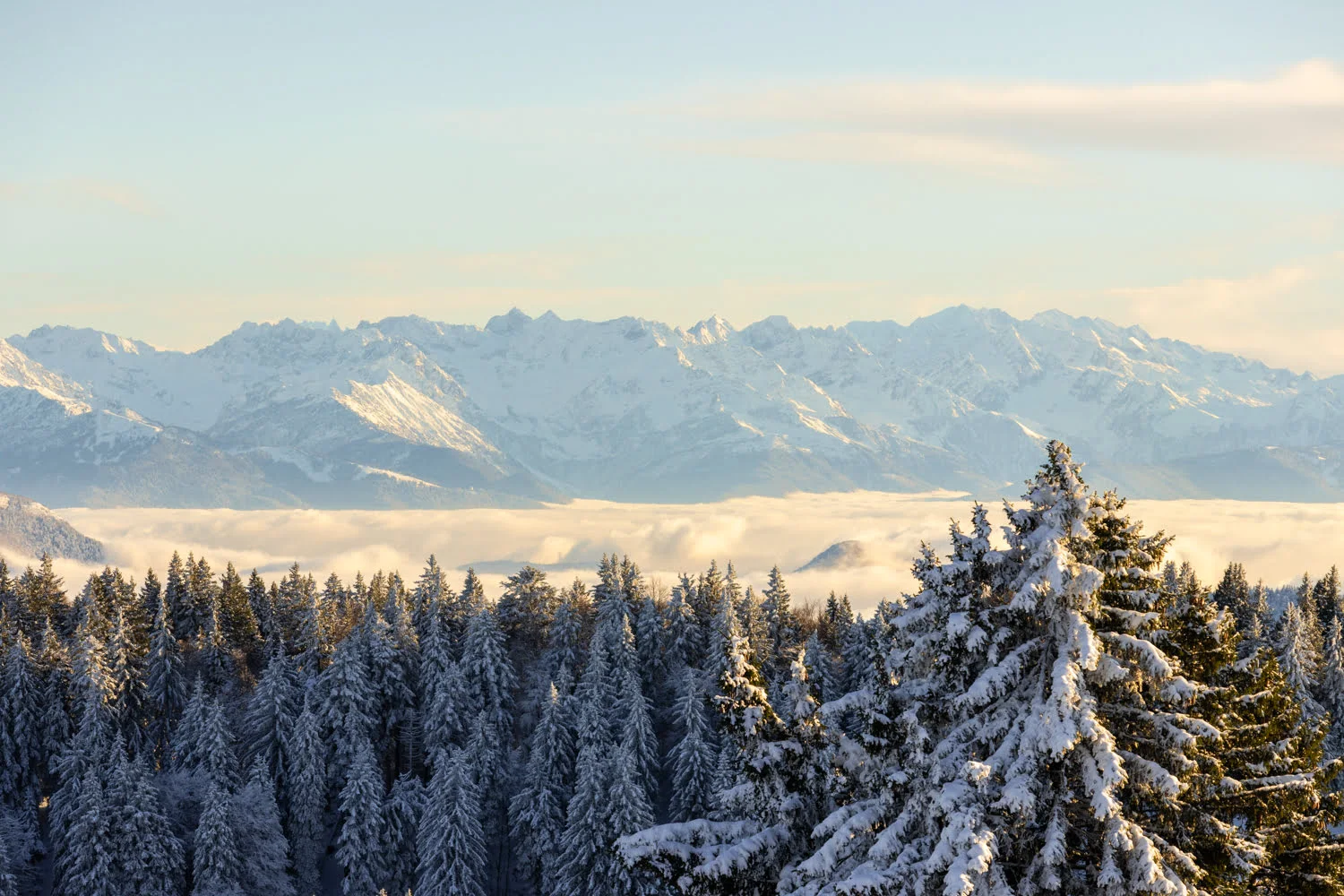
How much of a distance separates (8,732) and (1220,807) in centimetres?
10119

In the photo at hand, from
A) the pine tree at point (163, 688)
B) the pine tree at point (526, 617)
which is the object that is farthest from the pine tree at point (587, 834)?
the pine tree at point (163, 688)

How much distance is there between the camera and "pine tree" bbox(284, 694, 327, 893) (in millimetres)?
99125

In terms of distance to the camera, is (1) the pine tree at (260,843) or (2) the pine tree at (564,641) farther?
(2) the pine tree at (564,641)

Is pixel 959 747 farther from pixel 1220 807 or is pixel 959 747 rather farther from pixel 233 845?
pixel 233 845

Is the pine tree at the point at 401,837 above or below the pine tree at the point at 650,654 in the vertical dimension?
below

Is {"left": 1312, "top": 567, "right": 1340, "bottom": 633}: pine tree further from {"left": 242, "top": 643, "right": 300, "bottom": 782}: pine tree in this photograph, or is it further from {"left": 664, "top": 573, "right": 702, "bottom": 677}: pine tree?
{"left": 242, "top": 643, "right": 300, "bottom": 782}: pine tree

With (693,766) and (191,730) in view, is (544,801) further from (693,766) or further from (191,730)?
(191,730)

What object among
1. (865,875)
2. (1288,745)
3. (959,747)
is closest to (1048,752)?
(959,747)

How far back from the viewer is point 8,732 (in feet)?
335

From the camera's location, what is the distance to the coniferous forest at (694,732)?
19.7m

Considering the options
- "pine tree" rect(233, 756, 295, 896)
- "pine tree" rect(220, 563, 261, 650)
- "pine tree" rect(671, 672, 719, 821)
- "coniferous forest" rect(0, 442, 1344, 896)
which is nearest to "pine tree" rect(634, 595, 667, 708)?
"coniferous forest" rect(0, 442, 1344, 896)

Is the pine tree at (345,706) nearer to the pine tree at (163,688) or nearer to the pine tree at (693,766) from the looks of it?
the pine tree at (163,688)

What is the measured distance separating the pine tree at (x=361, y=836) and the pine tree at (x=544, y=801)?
1021 centimetres

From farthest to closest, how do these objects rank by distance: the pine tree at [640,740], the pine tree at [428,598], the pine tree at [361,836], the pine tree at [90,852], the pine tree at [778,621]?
1. the pine tree at [428,598]
2. the pine tree at [778,621]
3. the pine tree at [640,740]
4. the pine tree at [361,836]
5. the pine tree at [90,852]
